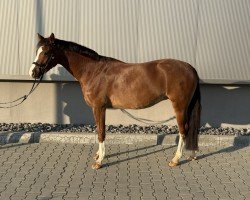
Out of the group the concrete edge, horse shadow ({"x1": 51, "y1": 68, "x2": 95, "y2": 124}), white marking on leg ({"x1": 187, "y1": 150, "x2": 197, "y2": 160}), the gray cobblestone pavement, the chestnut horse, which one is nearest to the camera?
the gray cobblestone pavement

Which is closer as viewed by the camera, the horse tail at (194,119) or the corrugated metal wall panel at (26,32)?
the horse tail at (194,119)

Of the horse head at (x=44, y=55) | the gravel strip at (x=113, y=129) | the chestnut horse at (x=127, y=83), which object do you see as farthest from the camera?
the gravel strip at (x=113, y=129)

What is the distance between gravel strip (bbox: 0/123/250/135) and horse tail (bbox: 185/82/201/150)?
4.00 feet

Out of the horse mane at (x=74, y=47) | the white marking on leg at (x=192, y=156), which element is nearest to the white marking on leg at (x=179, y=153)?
the white marking on leg at (x=192, y=156)

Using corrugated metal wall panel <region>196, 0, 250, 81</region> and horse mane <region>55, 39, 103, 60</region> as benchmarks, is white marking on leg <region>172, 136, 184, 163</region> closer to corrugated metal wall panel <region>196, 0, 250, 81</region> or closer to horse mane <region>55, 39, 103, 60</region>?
horse mane <region>55, 39, 103, 60</region>

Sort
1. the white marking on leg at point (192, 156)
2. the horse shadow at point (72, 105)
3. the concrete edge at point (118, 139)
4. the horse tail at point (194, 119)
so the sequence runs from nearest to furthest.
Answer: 1. the horse tail at point (194, 119)
2. the white marking on leg at point (192, 156)
3. the concrete edge at point (118, 139)
4. the horse shadow at point (72, 105)

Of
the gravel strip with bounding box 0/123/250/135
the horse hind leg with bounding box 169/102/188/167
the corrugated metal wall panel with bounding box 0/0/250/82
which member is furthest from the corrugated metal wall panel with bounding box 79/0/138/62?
the horse hind leg with bounding box 169/102/188/167

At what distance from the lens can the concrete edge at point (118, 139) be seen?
7.33 meters

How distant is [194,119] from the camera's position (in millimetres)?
6469

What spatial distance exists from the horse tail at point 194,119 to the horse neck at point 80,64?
154 cm

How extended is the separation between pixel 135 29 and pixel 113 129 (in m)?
1.86

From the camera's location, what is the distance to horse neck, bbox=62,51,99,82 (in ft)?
21.0

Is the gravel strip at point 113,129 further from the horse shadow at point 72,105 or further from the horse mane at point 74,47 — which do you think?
the horse mane at point 74,47

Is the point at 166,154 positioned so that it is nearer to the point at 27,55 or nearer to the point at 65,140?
the point at 65,140
